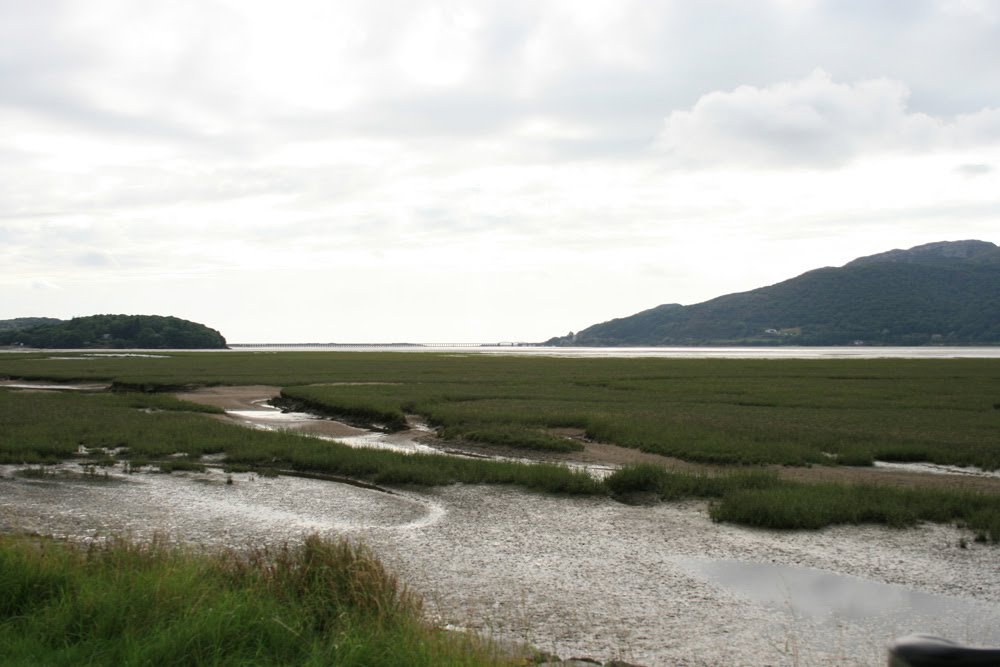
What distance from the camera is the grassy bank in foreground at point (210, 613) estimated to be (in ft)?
20.4

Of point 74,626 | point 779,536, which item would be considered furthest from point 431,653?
point 779,536

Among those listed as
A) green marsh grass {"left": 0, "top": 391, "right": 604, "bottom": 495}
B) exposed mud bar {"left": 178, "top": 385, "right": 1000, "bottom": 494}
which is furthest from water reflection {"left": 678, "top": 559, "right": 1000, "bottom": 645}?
exposed mud bar {"left": 178, "top": 385, "right": 1000, "bottom": 494}

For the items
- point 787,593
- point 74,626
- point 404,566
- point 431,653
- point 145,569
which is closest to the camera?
point 431,653

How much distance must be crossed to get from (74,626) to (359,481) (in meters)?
12.0

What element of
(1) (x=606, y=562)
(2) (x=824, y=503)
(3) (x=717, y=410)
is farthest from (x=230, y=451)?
(3) (x=717, y=410)

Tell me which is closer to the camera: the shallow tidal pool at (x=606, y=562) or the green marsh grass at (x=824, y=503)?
the shallow tidal pool at (x=606, y=562)

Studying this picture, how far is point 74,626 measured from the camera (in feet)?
22.7

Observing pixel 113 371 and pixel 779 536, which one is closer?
pixel 779 536

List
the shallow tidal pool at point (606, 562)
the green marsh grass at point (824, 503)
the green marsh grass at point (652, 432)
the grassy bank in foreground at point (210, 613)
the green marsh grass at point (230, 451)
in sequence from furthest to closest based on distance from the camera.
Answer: the green marsh grass at point (230, 451) < the green marsh grass at point (652, 432) < the green marsh grass at point (824, 503) < the shallow tidal pool at point (606, 562) < the grassy bank in foreground at point (210, 613)

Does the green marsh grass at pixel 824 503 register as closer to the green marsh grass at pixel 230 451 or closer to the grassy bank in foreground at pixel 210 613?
the green marsh grass at pixel 230 451

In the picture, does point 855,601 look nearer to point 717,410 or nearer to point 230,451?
point 230,451

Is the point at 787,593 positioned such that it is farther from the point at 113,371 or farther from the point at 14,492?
the point at 113,371

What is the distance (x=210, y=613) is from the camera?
21.8ft

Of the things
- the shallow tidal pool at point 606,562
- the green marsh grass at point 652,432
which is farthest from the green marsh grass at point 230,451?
the shallow tidal pool at point 606,562
